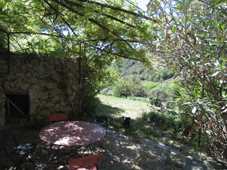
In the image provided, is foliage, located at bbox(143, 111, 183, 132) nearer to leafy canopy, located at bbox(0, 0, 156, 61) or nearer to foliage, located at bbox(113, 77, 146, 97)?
leafy canopy, located at bbox(0, 0, 156, 61)

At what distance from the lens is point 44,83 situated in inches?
192

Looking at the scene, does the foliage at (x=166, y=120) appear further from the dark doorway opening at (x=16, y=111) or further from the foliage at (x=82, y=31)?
the dark doorway opening at (x=16, y=111)

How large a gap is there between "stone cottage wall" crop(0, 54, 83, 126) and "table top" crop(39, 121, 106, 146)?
1.96 m

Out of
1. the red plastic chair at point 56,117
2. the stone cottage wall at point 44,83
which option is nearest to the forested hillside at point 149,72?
the stone cottage wall at point 44,83

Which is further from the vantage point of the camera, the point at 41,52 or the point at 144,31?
the point at 41,52

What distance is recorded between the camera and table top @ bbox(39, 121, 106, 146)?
2521 millimetres

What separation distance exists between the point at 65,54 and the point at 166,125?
437 centimetres

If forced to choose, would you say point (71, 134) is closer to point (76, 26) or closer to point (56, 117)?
point (56, 117)

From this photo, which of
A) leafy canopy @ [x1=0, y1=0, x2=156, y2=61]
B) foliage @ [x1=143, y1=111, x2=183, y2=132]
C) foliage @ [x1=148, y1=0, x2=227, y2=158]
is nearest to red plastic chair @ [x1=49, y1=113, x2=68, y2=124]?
leafy canopy @ [x1=0, y1=0, x2=156, y2=61]

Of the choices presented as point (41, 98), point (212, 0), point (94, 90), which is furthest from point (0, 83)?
point (212, 0)

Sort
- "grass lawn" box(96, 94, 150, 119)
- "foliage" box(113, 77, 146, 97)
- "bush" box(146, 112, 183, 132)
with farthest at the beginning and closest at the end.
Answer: "foliage" box(113, 77, 146, 97)
"grass lawn" box(96, 94, 150, 119)
"bush" box(146, 112, 183, 132)

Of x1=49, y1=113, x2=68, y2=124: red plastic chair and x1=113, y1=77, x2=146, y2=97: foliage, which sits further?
x1=113, y1=77, x2=146, y2=97: foliage

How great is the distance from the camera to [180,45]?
2227 millimetres

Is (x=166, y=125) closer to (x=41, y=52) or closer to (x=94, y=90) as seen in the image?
(x=94, y=90)
